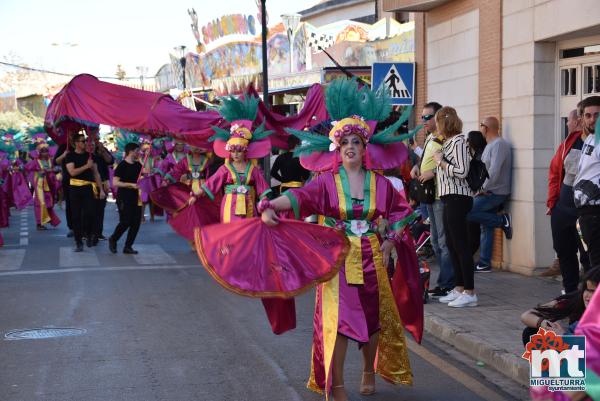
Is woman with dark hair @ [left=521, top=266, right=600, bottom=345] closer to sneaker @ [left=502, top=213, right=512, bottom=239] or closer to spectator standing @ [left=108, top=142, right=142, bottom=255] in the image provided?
sneaker @ [left=502, top=213, right=512, bottom=239]

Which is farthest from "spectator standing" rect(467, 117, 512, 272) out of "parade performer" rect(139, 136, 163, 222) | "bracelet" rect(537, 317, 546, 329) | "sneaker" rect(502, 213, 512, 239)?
"parade performer" rect(139, 136, 163, 222)

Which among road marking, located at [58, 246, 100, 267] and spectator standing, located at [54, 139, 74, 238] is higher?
spectator standing, located at [54, 139, 74, 238]

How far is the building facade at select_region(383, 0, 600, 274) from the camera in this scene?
10.8 metres

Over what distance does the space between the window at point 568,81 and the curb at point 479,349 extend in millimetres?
3897

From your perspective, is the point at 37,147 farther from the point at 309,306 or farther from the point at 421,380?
the point at 421,380

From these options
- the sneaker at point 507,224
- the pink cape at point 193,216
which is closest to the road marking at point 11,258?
the pink cape at point 193,216

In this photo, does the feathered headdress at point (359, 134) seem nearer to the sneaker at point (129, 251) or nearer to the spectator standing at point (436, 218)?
the spectator standing at point (436, 218)

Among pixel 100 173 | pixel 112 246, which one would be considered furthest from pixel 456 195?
pixel 100 173

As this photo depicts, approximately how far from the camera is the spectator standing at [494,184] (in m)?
11.7

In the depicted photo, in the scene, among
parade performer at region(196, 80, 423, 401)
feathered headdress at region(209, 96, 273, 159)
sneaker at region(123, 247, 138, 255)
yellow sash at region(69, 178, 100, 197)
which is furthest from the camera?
yellow sash at region(69, 178, 100, 197)

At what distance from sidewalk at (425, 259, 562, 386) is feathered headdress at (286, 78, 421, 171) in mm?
1793

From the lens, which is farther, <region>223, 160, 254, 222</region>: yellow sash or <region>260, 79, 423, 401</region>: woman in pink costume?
<region>223, 160, 254, 222</region>: yellow sash

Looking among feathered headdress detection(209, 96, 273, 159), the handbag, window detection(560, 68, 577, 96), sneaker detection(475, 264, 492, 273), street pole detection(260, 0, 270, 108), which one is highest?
street pole detection(260, 0, 270, 108)

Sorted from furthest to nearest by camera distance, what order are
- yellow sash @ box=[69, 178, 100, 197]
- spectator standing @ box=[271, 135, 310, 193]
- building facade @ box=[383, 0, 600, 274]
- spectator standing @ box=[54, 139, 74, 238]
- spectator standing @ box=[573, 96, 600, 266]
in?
1. spectator standing @ box=[54, 139, 74, 238]
2. yellow sash @ box=[69, 178, 100, 197]
3. spectator standing @ box=[271, 135, 310, 193]
4. building facade @ box=[383, 0, 600, 274]
5. spectator standing @ box=[573, 96, 600, 266]
